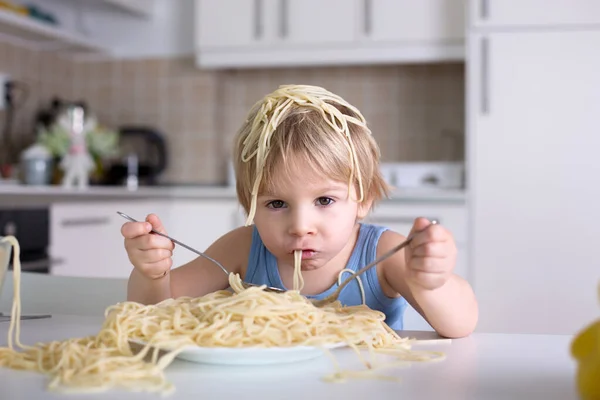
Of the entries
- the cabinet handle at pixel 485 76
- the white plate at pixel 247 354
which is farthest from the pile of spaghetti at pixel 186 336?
the cabinet handle at pixel 485 76

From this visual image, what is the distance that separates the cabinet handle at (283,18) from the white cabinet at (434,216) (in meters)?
0.90

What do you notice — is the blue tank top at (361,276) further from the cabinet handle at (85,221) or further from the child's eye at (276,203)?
the cabinet handle at (85,221)

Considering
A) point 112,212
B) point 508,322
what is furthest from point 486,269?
point 112,212

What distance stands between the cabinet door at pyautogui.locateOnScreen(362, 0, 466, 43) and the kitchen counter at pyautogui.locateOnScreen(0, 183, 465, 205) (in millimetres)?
645

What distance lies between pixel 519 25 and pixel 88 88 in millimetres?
2216

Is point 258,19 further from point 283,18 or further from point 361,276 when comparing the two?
point 361,276

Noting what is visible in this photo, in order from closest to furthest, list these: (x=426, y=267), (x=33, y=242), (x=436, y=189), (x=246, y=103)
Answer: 1. (x=426, y=267)
2. (x=33, y=242)
3. (x=436, y=189)
4. (x=246, y=103)

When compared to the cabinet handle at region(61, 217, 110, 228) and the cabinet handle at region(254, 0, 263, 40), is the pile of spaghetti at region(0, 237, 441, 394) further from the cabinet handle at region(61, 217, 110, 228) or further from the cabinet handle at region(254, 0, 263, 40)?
the cabinet handle at region(254, 0, 263, 40)

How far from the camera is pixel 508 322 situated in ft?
9.14

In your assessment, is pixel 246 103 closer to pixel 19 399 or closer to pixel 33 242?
pixel 33 242

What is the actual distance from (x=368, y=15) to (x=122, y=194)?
1.24 metres

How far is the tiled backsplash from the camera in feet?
11.2

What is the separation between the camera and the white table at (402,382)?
1.69 ft

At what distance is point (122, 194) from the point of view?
293 cm
